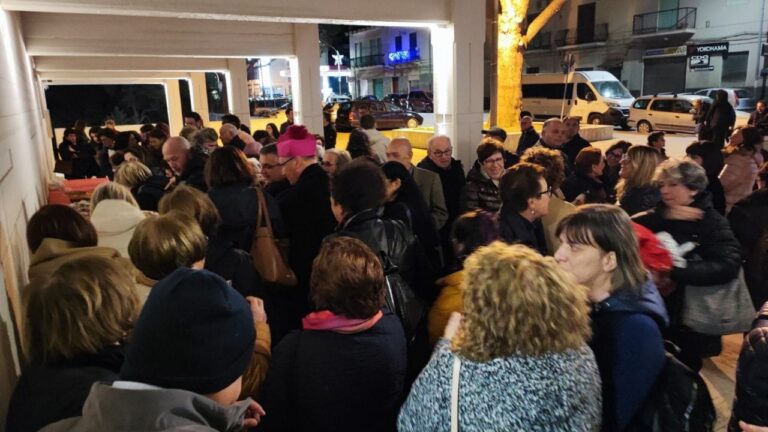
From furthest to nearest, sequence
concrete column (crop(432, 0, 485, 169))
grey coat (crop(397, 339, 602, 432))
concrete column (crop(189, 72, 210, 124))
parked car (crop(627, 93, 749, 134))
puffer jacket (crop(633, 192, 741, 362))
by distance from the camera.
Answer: parked car (crop(627, 93, 749, 134)) < concrete column (crop(189, 72, 210, 124)) < concrete column (crop(432, 0, 485, 169)) < puffer jacket (crop(633, 192, 741, 362)) < grey coat (crop(397, 339, 602, 432))

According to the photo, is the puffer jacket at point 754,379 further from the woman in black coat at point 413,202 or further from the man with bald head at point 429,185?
the man with bald head at point 429,185

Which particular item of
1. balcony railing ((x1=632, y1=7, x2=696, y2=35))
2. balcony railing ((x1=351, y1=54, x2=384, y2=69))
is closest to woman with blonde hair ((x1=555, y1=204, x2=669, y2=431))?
balcony railing ((x1=632, y1=7, x2=696, y2=35))

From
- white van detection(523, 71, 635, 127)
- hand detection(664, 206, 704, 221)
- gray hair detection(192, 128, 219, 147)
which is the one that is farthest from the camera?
white van detection(523, 71, 635, 127)

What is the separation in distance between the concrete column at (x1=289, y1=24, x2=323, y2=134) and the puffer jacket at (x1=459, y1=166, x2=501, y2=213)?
636 cm

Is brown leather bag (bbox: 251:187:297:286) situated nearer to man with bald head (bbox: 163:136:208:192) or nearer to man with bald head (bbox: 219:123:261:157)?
man with bald head (bbox: 163:136:208:192)

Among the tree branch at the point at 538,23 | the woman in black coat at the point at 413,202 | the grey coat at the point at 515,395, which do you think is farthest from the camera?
the tree branch at the point at 538,23

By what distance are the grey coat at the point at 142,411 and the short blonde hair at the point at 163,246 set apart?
0.98 meters

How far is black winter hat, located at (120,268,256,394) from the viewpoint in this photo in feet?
4.18

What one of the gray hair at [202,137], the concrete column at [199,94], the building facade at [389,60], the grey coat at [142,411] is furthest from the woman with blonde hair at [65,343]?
the building facade at [389,60]

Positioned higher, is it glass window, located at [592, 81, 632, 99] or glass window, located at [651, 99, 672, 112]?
glass window, located at [592, 81, 632, 99]

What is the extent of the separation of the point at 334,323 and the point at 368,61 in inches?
2239

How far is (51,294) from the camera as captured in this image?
1.50 metres

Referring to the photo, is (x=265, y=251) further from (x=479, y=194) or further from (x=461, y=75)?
(x=461, y=75)

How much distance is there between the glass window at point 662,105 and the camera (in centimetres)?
2075
